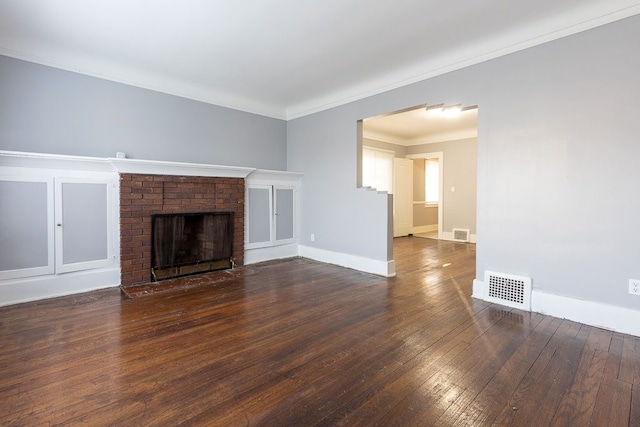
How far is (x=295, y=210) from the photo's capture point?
5418 millimetres

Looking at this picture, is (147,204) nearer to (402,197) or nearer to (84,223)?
(84,223)

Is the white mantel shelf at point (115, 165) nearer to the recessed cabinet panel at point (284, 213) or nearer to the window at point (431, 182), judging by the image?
the recessed cabinet panel at point (284, 213)

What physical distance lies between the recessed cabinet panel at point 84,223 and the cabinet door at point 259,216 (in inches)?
73.2

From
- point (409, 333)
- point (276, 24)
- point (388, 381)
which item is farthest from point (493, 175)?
point (276, 24)

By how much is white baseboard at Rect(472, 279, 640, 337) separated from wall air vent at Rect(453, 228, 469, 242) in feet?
14.8

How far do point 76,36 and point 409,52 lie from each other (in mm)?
3344

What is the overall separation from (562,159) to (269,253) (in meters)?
3.94

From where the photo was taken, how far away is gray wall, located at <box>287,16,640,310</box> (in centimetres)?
244

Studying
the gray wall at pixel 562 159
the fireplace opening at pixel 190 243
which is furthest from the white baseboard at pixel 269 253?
the gray wall at pixel 562 159

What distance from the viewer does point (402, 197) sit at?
8.05 m

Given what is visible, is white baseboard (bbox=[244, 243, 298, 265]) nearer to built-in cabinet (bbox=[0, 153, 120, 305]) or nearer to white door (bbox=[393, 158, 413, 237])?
built-in cabinet (bbox=[0, 153, 120, 305])

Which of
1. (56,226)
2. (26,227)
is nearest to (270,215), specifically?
(56,226)

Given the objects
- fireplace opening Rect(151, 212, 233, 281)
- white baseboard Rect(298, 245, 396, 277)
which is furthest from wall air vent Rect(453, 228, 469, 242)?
fireplace opening Rect(151, 212, 233, 281)

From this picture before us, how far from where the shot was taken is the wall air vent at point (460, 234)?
23.6 ft
